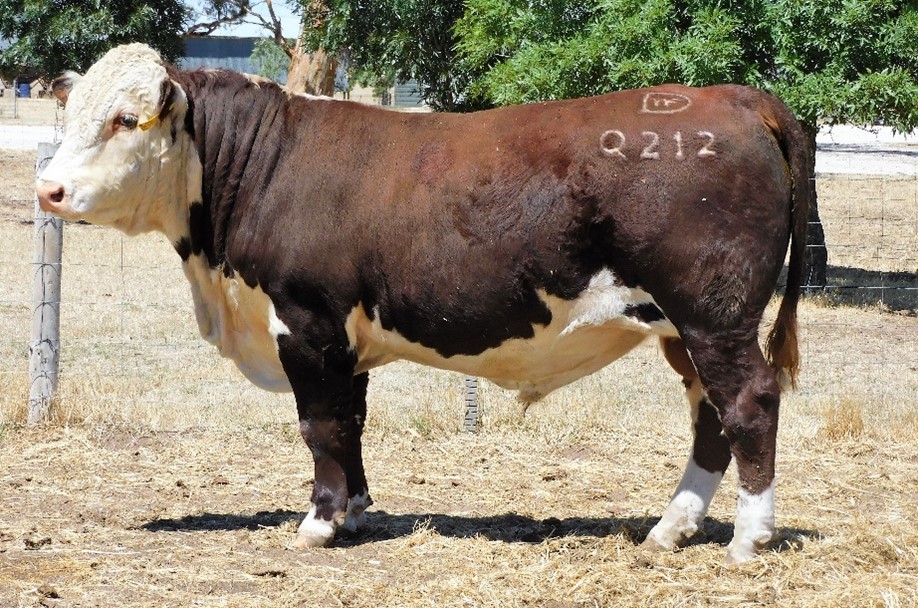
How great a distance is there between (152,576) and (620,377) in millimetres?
5445

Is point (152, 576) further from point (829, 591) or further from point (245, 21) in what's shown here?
point (245, 21)

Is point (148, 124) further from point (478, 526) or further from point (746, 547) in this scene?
point (746, 547)

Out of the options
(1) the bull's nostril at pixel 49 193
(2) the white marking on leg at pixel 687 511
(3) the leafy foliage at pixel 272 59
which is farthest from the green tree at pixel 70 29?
(3) the leafy foliage at pixel 272 59

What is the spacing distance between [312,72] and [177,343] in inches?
265

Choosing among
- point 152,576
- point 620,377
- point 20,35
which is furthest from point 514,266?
point 20,35

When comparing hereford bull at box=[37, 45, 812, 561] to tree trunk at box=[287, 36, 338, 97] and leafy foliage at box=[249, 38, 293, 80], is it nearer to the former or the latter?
tree trunk at box=[287, 36, 338, 97]

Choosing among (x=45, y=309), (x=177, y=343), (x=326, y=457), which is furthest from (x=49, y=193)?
(x=177, y=343)

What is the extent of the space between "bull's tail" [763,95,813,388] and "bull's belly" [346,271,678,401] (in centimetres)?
54

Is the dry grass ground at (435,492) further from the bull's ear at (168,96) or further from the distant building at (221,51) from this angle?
the distant building at (221,51)

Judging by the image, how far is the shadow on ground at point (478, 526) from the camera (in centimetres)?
561

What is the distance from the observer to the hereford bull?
477cm

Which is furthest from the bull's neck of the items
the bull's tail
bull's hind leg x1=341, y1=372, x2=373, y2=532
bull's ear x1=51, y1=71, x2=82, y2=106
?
the bull's tail

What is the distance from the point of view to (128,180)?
5.35 meters

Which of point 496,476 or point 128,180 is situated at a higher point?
point 128,180
